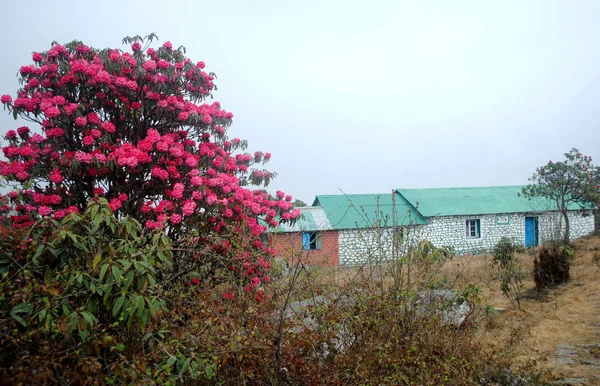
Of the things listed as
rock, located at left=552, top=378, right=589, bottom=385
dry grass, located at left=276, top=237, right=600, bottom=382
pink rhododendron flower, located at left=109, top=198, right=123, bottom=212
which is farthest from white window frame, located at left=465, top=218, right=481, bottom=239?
pink rhododendron flower, located at left=109, top=198, right=123, bottom=212

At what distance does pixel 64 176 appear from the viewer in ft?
17.7

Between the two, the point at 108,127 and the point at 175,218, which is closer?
the point at 175,218

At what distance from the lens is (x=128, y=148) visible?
5.16 metres

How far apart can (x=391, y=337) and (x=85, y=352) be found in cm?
230

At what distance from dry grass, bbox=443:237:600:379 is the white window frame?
996 cm

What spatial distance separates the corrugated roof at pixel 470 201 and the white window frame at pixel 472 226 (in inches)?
18.3

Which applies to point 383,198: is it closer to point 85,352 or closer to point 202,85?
point 202,85

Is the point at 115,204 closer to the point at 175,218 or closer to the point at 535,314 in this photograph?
the point at 175,218

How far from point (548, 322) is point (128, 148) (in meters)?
6.55

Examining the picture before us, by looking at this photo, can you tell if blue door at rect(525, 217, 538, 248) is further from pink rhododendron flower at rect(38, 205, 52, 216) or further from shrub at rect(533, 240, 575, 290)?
pink rhododendron flower at rect(38, 205, 52, 216)

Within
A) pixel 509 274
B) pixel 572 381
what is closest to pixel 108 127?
pixel 572 381

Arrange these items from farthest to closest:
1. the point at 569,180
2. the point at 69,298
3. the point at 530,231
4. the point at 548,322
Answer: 1. the point at 530,231
2. the point at 569,180
3. the point at 548,322
4. the point at 69,298

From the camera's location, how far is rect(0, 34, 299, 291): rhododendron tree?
5.25 m

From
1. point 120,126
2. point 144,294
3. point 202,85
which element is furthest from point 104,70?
point 144,294
